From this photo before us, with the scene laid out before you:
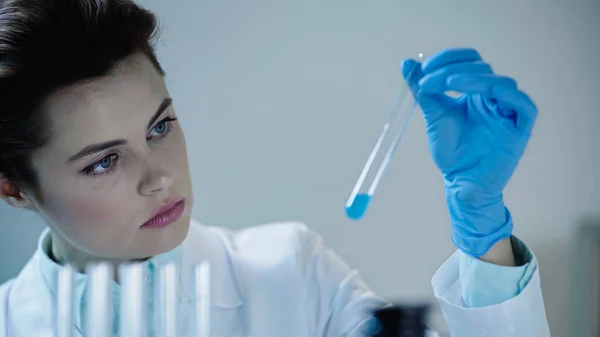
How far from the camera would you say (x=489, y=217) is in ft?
3.24

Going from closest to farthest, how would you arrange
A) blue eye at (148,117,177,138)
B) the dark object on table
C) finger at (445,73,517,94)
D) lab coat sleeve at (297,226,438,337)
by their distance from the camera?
the dark object on table, finger at (445,73,517,94), blue eye at (148,117,177,138), lab coat sleeve at (297,226,438,337)

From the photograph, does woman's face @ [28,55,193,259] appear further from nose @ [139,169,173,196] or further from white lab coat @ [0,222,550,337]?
white lab coat @ [0,222,550,337]

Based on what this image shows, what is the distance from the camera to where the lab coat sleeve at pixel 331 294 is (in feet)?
4.12

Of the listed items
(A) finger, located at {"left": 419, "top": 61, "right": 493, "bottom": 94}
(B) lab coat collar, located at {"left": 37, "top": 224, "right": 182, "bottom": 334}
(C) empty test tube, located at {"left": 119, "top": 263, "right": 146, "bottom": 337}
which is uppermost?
(A) finger, located at {"left": 419, "top": 61, "right": 493, "bottom": 94}

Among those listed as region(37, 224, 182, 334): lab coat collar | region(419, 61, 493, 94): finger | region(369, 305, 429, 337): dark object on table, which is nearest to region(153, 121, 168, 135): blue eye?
region(37, 224, 182, 334): lab coat collar

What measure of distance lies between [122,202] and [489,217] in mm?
598

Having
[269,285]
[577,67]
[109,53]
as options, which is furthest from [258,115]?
[577,67]

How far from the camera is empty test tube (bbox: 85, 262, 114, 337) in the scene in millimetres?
738

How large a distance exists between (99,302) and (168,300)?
0.08 m

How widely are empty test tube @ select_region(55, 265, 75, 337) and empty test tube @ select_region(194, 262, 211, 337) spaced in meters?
0.14

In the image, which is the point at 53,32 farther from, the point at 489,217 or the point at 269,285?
the point at 489,217

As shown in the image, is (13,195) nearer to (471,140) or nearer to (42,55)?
(42,55)

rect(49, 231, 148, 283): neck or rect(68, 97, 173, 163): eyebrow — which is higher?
rect(68, 97, 173, 163): eyebrow

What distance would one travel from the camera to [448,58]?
3.10 feet
